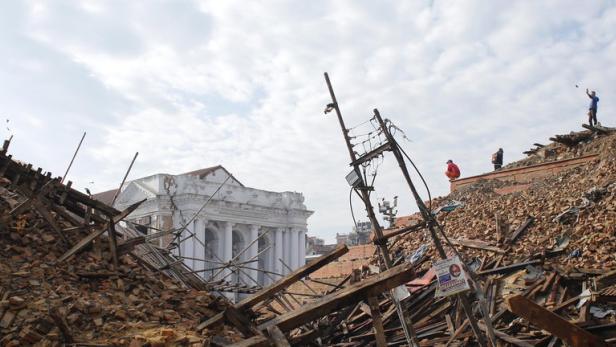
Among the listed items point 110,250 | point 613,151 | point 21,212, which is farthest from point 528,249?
point 21,212

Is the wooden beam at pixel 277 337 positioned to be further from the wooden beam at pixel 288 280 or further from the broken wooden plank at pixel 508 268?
the broken wooden plank at pixel 508 268

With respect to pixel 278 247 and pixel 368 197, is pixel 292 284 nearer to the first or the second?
pixel 368 197

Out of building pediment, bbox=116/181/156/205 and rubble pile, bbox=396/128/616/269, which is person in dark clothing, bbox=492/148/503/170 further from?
building pediment, bbox=116/181/156/205

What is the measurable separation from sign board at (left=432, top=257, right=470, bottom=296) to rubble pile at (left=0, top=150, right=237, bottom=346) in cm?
322

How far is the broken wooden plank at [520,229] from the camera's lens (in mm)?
14539

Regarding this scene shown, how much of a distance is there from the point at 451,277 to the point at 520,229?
7.40m

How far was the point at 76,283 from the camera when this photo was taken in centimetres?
923

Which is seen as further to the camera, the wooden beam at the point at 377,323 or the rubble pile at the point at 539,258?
the rubble pile at the point at 539,258

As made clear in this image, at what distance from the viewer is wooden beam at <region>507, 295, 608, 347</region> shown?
634 centimetres

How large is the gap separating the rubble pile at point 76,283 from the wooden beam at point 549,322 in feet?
13.3

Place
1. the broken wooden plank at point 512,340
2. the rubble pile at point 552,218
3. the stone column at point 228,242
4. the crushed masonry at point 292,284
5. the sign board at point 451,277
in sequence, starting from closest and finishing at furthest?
the crushed masonry at point 292,284
the sign board at point 451,277
the broken wooden plank at point 512,340
the rubble pile at point 552,218
the stone column at point 228,242

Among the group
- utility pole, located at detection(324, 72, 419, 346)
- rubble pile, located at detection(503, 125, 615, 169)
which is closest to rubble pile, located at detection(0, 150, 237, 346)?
utility pole, located at detection(324, 72, 419, 346)

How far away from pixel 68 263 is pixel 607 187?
13316 mm

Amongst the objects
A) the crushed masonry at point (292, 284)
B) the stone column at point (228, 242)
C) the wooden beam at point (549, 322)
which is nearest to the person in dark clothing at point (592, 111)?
the crushed masonry at point (292, 284)
